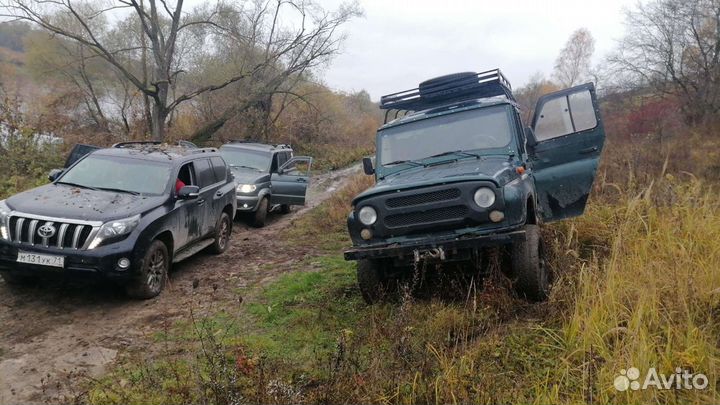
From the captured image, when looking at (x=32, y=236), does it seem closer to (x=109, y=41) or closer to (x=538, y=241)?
(x=538, y=241)

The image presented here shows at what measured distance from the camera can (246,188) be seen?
1043cm

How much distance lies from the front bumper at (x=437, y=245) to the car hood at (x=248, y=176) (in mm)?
6428

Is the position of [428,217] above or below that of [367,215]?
below

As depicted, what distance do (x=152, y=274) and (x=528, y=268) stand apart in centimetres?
425

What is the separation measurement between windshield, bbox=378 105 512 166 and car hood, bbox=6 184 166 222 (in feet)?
9.99

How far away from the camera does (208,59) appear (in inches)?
1006

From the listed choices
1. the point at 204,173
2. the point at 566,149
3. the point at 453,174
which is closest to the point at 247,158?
the point at 204,173

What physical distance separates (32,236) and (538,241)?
5.28 m

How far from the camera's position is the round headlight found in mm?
4871

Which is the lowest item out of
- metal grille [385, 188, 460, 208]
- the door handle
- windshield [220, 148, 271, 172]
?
metal grille [385, 188, 460, 208]

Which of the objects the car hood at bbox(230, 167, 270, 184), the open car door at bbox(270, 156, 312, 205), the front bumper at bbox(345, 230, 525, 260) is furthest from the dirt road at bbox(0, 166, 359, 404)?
the open car door at bbox(270, 156, 312, 205)

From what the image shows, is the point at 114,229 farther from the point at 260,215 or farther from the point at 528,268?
the point at 260,215

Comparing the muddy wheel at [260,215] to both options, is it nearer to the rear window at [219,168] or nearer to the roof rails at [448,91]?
the rear window at [219,168]

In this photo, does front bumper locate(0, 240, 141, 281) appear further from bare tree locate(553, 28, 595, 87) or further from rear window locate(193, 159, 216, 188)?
bare tree locate(553, 28, 595, 87)
